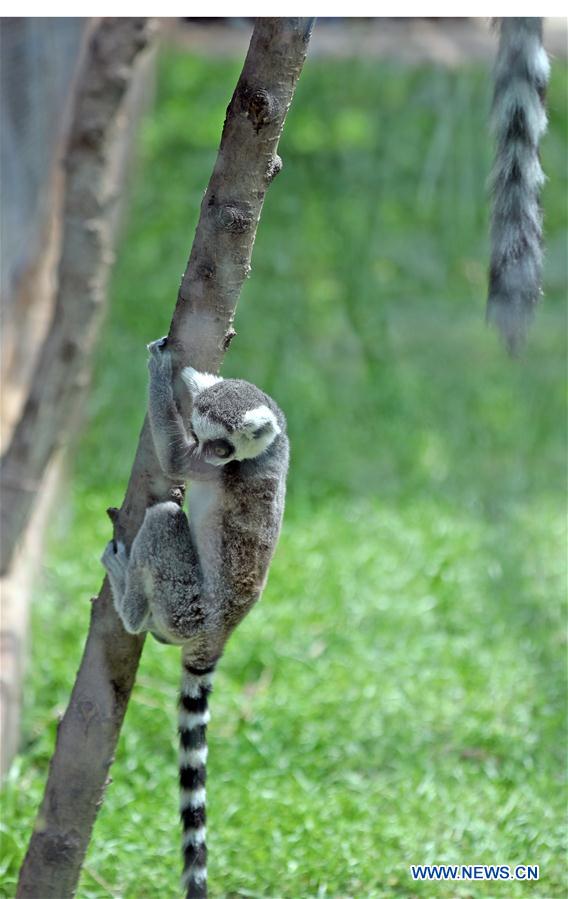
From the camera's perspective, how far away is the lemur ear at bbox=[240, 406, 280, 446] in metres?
2.70

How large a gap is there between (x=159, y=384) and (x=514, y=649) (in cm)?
289

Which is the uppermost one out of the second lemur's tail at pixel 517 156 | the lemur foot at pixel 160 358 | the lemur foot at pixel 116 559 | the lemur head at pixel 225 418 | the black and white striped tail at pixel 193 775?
the second lemur's tail at pixel 517 156

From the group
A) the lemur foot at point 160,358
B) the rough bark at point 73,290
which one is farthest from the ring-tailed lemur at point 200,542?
the rough bark at point 73,290

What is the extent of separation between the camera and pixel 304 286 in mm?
7918

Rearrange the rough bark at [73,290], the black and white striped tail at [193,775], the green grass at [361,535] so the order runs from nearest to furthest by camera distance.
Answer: the black and white striped tail at [193,775], the green grass at [361,535], the rough bark at [73,290]

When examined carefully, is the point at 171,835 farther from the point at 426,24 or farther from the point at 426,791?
the point at 426,24

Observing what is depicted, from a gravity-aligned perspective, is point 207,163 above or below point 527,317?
above

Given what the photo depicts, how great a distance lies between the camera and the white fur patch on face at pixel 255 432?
2705 millimetres

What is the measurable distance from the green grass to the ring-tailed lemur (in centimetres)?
80

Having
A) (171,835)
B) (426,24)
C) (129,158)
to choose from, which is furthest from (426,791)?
(426,24)

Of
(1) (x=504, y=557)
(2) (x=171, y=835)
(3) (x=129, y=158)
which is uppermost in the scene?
(3) (x=129, y=158)

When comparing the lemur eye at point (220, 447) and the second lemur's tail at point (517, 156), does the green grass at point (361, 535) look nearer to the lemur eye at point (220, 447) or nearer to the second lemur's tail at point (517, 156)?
the lemur eye at point (220, 447)

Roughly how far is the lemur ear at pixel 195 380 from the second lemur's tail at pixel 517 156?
69 centimetres

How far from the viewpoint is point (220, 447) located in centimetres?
271
